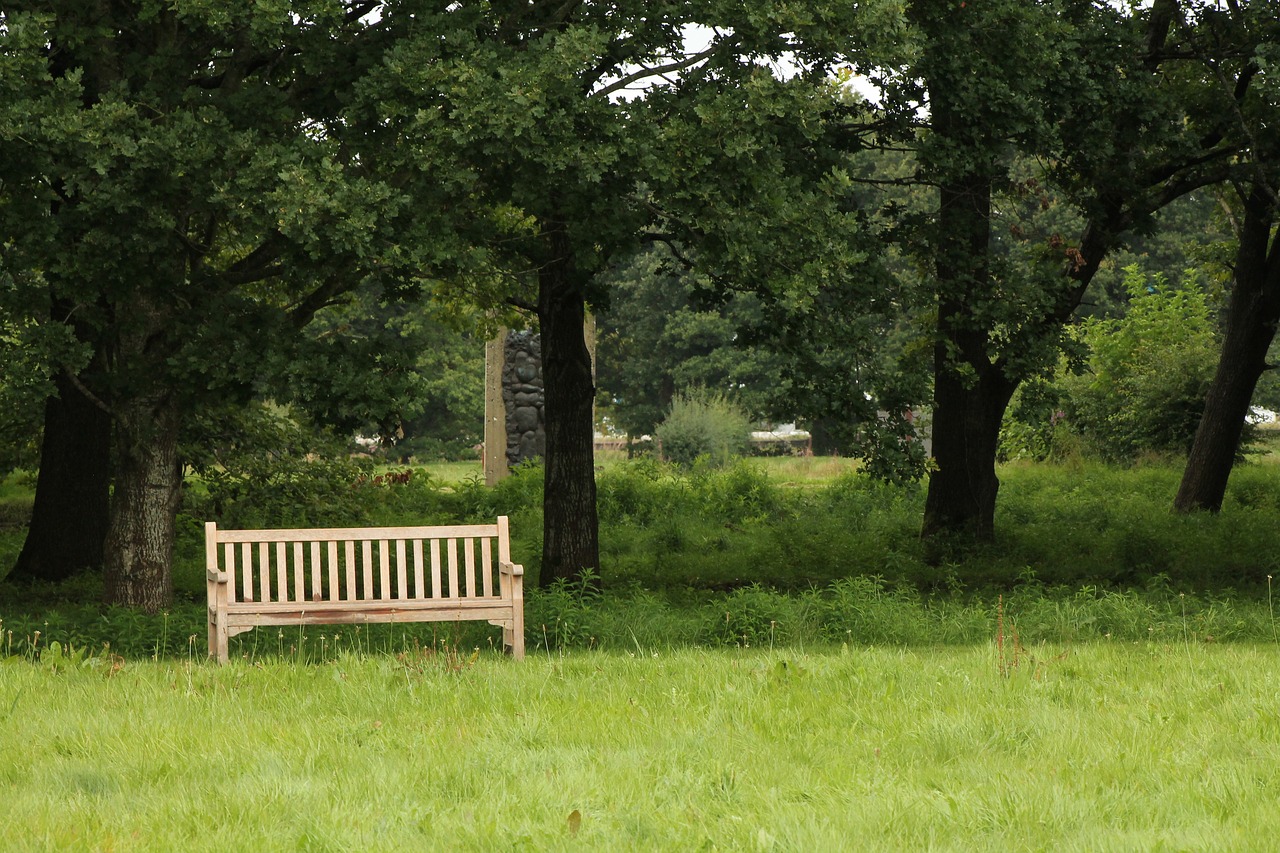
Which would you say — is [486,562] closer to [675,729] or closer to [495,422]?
[675,729]

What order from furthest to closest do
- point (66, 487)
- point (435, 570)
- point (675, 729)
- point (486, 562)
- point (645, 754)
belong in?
point (66, 487)
point (486, 562)
point (435, 570)
point (675, 729)
point (645, 754)

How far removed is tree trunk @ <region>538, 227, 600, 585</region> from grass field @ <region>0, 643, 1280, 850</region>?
173 inches

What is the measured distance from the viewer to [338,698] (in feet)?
20.6

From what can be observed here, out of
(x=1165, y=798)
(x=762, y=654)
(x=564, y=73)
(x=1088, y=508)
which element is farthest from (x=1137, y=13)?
(x=1165, y=798)

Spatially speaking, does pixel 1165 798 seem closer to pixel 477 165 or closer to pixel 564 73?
pixel 564 73

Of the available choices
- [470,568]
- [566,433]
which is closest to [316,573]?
[470,568]

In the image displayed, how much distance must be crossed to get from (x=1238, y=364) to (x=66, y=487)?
1287 cm

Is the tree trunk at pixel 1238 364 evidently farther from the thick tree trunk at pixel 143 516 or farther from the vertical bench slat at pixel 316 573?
the thick tree trunk at pixel 143 516

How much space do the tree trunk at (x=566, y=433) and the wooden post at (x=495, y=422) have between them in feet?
29.0

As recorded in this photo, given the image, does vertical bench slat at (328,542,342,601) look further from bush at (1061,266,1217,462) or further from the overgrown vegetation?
bush at (1061,266,1217,462)

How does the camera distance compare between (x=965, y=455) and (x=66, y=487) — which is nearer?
(x=66, y=487)

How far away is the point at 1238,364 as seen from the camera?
15.8 metres

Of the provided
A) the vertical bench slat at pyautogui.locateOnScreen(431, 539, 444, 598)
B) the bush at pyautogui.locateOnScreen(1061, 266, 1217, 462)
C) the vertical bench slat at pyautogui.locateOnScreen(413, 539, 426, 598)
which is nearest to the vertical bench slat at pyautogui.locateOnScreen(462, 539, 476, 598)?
the vertical bench slat at pyautogui.locateOnScreen(431, 539, 444, 598)

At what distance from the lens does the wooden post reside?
20797 millimetres
